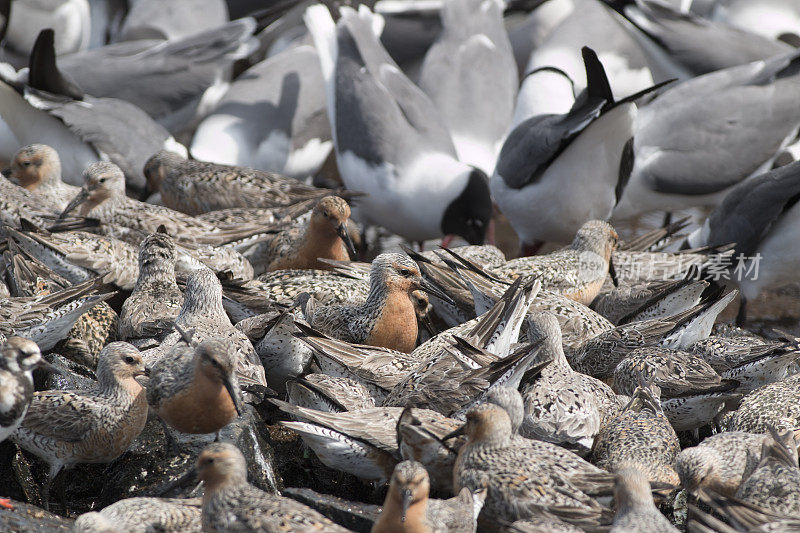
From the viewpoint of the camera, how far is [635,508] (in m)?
3.17

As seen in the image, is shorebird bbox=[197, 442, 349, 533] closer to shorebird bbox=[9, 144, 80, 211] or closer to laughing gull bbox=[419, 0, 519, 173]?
shorebird bbox=[9, 144, 80, 211]

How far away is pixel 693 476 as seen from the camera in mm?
3666

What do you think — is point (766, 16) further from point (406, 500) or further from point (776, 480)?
point (406, 500)

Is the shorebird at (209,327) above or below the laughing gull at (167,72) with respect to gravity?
below

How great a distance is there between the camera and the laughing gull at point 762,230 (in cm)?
593

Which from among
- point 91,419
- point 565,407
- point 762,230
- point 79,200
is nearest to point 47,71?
point 79,200

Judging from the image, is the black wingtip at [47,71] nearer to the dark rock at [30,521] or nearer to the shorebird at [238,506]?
the dark rock at [30,521]

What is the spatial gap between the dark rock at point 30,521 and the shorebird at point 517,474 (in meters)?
1.41

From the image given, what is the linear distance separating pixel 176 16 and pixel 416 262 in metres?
5.85

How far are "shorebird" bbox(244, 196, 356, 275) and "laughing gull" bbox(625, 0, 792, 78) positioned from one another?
361 cm

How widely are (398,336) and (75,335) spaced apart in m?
1.54

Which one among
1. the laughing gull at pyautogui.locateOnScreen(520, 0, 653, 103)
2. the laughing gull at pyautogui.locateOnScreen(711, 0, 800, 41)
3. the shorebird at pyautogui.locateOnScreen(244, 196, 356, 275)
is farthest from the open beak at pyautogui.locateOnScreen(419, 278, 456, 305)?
the laughing gull at pyautogui.locateOnScreen(711, 0, 800, 41)

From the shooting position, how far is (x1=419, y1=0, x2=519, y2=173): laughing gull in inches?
312

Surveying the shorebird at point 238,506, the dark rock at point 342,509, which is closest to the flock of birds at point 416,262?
the shorebird at point 238,506
